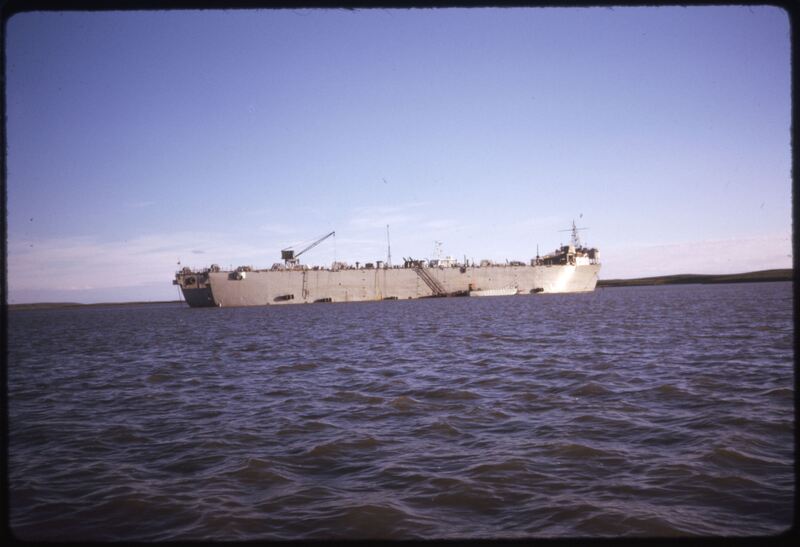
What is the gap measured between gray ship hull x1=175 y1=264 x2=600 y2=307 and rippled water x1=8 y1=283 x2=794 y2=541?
175ft

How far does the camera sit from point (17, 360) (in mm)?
21234

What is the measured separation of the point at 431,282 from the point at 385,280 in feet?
25.7

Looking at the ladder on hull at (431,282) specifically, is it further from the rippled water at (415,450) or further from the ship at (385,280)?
the rippled water at (415,450)

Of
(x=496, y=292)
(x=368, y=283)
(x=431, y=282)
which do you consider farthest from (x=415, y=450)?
(x=496, y=292)

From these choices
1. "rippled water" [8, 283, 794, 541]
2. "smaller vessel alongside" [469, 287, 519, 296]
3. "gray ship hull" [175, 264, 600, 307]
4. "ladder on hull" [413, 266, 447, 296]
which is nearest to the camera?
"rippled water" [8, 283, 794, 541]

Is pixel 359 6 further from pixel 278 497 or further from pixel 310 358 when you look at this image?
pixel 310 358

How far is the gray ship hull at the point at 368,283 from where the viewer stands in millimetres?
67062

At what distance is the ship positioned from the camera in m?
67.4

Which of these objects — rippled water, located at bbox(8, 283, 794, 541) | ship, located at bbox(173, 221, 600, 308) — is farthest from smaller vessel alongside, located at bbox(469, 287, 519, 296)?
rippled water, located at bbox(8, 283, 794, 541)

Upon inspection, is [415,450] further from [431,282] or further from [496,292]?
[496,292]

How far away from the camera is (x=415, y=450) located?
695cm

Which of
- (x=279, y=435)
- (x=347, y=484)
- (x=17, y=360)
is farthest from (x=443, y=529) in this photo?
(x=17, y=360)

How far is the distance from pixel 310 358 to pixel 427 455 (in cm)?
1075

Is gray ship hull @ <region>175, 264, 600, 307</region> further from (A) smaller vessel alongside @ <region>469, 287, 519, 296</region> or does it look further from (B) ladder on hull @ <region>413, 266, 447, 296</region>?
(A) smaller vessel alongside @ <region>469, 287, 519, 296</region>
